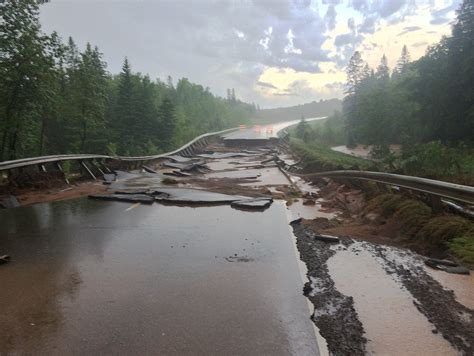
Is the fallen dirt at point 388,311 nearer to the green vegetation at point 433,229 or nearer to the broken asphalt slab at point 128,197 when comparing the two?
the green vegetation at point 433,229

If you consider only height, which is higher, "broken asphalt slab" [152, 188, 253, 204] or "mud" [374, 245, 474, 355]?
"mud" [374, 245, 474, 355]

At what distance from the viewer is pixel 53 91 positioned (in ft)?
76.0

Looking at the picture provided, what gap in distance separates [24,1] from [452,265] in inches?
918

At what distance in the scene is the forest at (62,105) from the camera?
827 inches

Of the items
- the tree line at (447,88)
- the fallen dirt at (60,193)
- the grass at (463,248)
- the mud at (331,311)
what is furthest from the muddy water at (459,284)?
the tree line at (447,88)

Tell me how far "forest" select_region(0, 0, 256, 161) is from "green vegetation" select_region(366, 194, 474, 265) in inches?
780

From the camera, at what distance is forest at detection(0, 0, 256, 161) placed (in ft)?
68.9

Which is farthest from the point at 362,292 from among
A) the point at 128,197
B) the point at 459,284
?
the point at 128,197

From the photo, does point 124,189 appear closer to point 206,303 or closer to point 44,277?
point 44,277

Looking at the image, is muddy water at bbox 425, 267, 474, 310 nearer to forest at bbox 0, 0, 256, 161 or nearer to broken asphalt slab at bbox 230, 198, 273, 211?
broken asphalt slab at bbox 230, 198, 273, 211

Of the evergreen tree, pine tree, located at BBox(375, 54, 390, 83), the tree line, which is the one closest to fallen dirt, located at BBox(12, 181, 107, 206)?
the tree line

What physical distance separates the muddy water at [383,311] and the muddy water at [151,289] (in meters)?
0.56

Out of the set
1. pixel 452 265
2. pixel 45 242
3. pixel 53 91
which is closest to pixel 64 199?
pixel 45 242

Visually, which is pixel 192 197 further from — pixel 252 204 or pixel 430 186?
pixel 430 186
